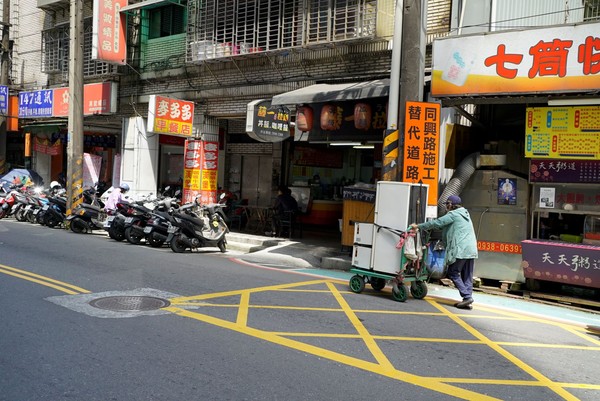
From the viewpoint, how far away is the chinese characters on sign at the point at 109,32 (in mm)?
16844

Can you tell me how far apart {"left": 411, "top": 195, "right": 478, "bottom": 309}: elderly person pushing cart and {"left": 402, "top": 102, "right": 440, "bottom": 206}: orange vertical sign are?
1294 mm

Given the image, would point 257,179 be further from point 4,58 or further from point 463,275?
point 4,58

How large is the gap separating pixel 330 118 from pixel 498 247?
4788 millimetres

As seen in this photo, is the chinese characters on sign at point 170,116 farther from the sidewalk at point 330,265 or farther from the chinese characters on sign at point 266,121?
the sidewalk at point 330,265

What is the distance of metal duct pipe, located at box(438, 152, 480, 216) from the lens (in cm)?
1001

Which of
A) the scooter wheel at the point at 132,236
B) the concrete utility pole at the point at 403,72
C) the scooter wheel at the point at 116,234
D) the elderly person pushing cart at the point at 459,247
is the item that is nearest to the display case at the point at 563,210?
the elderly person pushing cart at the point at 459,247

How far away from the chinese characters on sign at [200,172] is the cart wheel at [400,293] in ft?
31.1

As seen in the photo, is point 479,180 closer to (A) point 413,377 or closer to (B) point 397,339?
(B) point 397,339

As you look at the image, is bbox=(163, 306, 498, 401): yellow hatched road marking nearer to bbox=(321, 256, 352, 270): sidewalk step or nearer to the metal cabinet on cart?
the metal cabinet on cart

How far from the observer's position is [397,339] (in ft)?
20.2

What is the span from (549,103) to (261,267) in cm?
611

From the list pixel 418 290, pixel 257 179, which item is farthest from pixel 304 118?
pixel 257 179

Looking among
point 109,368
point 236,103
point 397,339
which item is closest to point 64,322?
point 109,368

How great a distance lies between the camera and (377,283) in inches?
350
